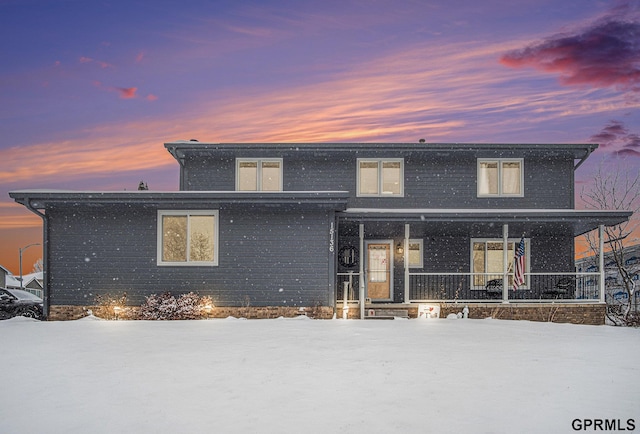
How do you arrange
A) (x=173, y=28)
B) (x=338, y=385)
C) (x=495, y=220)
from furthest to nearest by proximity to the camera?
(x=173, y=28) < (x=495, y=220) < (x=338, y=385)

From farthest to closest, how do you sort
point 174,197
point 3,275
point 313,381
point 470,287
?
1. point 3,275
2. point 470,287
3. point 174,197
4. point 313,381

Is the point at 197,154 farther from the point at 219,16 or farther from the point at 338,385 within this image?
the point at 338,385

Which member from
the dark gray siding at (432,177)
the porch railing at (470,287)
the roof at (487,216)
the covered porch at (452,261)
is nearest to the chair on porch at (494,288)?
the covered porch at (452,261)

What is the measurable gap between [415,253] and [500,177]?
4.17 m

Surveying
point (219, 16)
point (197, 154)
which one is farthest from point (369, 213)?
point (219, 16)

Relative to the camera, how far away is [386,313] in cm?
1662

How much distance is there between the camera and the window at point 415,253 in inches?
787

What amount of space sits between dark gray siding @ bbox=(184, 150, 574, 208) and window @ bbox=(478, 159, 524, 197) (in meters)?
0.20

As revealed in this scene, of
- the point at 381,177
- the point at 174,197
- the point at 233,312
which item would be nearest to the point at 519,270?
the point at 381,177

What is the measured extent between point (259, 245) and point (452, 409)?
1041 centimetres

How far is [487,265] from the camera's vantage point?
20094mm

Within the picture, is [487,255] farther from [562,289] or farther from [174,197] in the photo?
[174,197]

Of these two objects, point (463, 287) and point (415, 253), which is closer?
point (463, 287)

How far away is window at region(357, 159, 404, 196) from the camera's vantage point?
19969 millimetres
